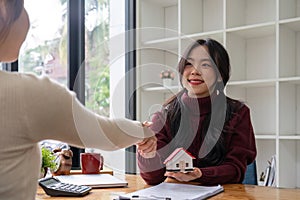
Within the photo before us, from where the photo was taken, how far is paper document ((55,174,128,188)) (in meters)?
1.44

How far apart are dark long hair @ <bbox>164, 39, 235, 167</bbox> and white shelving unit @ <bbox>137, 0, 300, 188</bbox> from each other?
470 millimetres

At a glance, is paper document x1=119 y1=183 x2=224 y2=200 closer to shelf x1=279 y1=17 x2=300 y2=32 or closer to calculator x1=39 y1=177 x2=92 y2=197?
calculator x1=39 y1=177 x2=92 y2=197

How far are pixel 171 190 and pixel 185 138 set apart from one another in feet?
1.66

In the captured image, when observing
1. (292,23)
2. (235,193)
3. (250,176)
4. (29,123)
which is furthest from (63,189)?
(292,23)

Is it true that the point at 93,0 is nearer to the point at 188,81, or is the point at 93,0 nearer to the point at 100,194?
the point at 188,81

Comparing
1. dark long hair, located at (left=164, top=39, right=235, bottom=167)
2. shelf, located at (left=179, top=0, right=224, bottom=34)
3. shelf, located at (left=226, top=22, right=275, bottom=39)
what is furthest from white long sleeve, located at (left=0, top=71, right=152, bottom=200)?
shelf, located at (left=179, top=0, right=224, bottom=34)

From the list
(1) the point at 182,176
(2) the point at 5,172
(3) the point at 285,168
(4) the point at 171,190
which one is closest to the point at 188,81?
(1) the point at 182,176

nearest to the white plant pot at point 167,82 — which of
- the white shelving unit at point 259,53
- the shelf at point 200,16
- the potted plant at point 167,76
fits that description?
the potted plant at point 167,76

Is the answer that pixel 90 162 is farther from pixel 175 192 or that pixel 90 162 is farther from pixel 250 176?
pixel 250 176

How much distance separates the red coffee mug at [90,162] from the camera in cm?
166

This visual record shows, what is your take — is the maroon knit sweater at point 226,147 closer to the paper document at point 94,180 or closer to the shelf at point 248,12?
the paper document at point 94,180

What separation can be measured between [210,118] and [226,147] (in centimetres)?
17

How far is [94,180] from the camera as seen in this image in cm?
151

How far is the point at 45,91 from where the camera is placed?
24.4 inches
